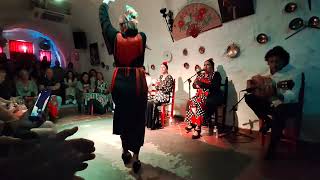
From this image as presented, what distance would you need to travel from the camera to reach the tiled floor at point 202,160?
2.60 metres

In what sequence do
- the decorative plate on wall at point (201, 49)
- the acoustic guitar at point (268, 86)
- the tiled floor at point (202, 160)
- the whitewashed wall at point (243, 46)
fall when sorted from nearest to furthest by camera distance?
the tiled floor at point (202, 160) < the acoustic guitar at point (268, 86) < the whitewashed wall at point (243, 46) < the decorative plate on wall at point (201, 49)

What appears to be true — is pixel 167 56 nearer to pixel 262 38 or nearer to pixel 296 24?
pixel 262 38

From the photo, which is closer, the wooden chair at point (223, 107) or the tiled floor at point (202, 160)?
the tiled floor at point (202, 160)

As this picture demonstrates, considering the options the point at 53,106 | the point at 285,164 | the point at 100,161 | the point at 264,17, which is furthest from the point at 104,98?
the point at 285,164

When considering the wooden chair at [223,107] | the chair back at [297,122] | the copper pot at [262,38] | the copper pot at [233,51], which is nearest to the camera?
the chair back at [297,122]

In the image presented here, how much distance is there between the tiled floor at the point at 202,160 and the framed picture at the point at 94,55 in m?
4.00

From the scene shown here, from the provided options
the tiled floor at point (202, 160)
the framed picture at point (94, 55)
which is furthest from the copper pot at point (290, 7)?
the framed picture at point (94, 55)

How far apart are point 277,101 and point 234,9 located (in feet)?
6.59

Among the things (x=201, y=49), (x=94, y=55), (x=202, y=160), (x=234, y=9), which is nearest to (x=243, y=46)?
(x=234, y=9)

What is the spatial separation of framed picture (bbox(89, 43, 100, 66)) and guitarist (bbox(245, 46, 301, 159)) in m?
5.50

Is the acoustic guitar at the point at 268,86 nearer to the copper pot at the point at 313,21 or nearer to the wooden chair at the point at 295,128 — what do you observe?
the wooden chair at the point at 295,128

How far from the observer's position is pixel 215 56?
4855 mm

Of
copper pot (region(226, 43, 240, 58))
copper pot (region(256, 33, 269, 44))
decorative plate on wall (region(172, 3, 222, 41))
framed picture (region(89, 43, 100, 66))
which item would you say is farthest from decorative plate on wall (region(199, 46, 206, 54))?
framed picture (region(89, 43, 100, 66))

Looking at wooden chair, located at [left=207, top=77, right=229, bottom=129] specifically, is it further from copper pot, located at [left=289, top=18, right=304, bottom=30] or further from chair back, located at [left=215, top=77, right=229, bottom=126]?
copper pot, located at [left=289, top=18, right=304, bottom=30]
